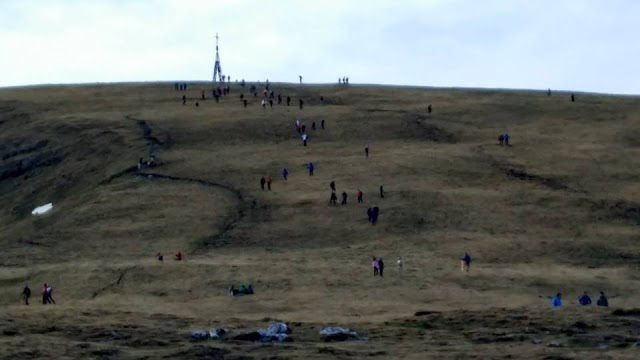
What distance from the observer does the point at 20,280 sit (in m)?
55.3

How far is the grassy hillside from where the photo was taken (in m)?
36.4

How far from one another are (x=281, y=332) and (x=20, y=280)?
23.2 m

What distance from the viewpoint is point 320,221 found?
6369 cm

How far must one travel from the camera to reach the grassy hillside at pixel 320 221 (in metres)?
36.4

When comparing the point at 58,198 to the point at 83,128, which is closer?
the point at 58,198

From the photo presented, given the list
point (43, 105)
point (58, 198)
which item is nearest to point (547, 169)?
point (58, 198)

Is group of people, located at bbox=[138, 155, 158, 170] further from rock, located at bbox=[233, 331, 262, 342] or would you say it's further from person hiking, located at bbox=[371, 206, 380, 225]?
rock, located at bbox=[233, 331, 262, 342]

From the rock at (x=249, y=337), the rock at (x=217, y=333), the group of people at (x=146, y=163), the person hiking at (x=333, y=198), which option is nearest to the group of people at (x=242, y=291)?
the rock at (x=217, y=333)

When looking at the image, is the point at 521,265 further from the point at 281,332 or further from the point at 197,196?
the point at 281,332

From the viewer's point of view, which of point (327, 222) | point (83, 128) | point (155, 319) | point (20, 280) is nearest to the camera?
point (155, 319)

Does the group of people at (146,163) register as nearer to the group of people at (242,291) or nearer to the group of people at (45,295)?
the group of people at (45,295)

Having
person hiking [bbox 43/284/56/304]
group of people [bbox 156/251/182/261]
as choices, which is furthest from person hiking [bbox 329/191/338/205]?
person hiking [bbox 43/284/56/304]

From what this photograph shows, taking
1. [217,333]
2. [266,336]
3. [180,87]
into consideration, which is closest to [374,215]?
[217,333]

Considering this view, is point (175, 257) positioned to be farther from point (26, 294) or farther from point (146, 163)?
point (146, 163)
